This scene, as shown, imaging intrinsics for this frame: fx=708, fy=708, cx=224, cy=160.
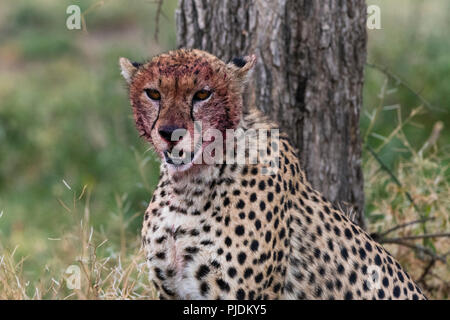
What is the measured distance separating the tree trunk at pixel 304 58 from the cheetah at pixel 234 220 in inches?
29.3

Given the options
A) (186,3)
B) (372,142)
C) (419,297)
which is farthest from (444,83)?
(419,297)

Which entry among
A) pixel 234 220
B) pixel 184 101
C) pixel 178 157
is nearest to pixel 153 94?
pixel 184 101

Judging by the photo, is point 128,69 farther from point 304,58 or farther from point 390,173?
point 390,173

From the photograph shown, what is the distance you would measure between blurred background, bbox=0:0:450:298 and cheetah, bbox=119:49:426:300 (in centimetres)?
58

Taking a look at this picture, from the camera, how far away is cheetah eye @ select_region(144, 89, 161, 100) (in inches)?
94.0

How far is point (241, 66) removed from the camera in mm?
2572

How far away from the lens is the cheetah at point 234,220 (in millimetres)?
2418

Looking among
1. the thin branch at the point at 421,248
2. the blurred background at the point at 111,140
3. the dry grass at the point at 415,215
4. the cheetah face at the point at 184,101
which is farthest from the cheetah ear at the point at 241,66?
the thin branch at the point at 421,248

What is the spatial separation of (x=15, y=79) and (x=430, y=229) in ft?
18.9

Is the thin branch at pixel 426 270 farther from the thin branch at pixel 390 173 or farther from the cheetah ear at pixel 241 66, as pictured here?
the cheetah ear at pixel 241 66

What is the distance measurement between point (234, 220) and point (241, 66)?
57cm

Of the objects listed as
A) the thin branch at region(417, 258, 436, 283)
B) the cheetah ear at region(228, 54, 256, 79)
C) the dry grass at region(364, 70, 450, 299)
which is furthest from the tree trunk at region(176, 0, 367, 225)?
the cheetah ear at region(228, 54, 256, 79)

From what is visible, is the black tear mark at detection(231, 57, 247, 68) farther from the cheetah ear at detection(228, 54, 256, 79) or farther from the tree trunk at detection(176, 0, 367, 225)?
the tree trunk at detection(176, 0, 367, 225)
